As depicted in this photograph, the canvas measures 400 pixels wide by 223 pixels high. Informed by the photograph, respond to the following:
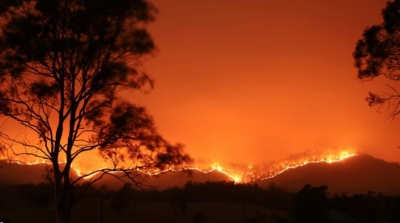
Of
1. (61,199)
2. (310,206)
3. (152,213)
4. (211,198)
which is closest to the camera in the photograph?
(61,199)

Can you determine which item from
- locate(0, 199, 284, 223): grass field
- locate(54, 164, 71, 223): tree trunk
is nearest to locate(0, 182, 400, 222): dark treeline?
locate(0, 199, 284, 223): grass field

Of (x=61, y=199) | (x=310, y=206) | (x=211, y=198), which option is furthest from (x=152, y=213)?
(x=61, y=199)

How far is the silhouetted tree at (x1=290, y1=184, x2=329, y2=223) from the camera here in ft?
157

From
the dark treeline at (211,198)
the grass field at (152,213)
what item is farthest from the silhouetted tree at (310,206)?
the grass field at (152,213)

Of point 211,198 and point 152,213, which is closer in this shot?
point 152,213

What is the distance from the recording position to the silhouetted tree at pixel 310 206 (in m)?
47.8

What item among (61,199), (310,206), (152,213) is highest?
(152,213)

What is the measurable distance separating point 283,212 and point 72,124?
58458mm

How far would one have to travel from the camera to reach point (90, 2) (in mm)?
21953

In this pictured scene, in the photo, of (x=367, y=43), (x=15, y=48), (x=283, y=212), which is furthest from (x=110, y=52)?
(x=283, y=212)

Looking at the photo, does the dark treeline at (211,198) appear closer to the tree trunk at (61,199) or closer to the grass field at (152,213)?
the grass field at (152,213)

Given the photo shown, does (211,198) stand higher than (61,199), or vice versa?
(211,198)

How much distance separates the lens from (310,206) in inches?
1922

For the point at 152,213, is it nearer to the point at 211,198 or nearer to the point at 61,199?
the point at 211,198
